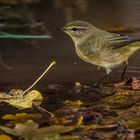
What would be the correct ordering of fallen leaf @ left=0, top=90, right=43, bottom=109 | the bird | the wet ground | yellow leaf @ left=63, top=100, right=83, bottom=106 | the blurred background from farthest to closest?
1. the blurred background
2. the bird
3. fallen leaf @ left=0, top=90, right=43, bottom=109
4. yellow leaf @ left=63, top=100, right=83, bottom=106
5. the wet ground

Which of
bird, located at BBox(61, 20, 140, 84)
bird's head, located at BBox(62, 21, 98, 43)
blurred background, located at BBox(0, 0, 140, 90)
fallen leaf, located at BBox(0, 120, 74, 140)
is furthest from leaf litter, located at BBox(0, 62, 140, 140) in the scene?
bird's head, located at BBox(62, 21, 98, 43)

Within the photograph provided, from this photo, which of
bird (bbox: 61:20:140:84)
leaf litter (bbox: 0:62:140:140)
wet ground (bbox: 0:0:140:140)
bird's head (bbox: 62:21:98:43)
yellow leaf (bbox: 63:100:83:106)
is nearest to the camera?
leaf litter (bbox: 0:62:140:140)

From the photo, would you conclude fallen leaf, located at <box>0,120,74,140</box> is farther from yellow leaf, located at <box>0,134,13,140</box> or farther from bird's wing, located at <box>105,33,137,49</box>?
bird's wing, located at <box>105,33,137,49</box>

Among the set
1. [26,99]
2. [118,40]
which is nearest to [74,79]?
[118,40]

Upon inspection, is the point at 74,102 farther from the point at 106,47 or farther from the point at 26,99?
the point at 106,47

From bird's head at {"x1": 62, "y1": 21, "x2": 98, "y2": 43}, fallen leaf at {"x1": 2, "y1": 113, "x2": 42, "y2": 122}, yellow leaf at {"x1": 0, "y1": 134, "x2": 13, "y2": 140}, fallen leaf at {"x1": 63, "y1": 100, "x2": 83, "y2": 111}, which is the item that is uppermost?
bird's head at {"x1": 62, "y1": 21, "x2": 98, "y2": 43}

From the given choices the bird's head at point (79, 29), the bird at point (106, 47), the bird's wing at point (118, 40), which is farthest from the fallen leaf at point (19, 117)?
the bird's head at point (79, 29)

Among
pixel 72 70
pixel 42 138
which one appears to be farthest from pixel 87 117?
pixel 72 70

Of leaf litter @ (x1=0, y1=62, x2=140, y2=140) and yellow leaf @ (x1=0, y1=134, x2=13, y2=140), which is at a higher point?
leaf litter @ (x1=0, y1=62, x2=140, y2=140)
